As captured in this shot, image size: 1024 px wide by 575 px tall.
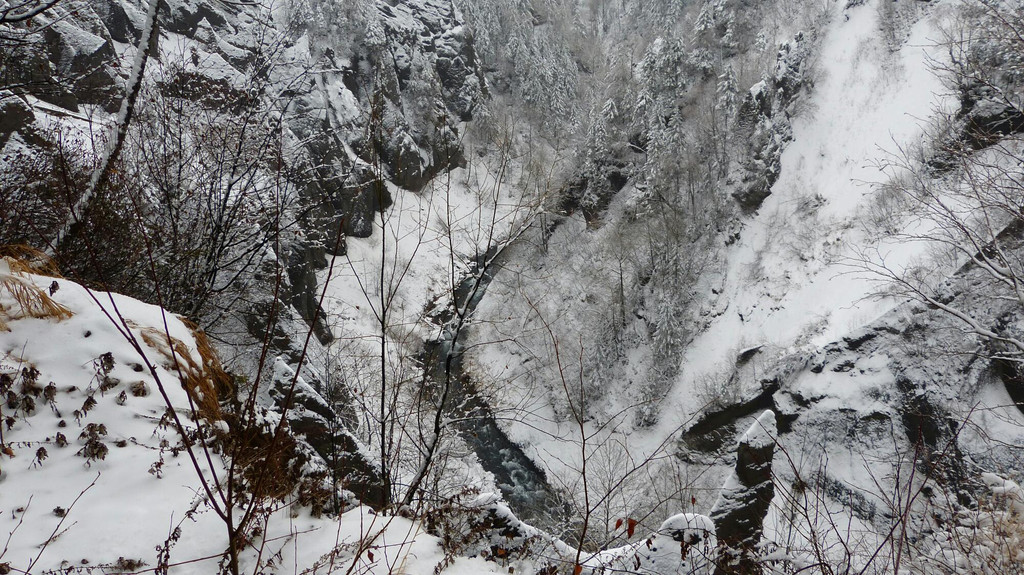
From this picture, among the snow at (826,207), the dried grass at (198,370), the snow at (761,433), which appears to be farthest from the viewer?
the snow at (826,207)

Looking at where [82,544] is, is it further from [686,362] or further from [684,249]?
[684,249]

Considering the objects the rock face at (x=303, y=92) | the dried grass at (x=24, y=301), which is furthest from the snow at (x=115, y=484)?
the rock face at (x=303, y=92)

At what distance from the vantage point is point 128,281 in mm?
5074

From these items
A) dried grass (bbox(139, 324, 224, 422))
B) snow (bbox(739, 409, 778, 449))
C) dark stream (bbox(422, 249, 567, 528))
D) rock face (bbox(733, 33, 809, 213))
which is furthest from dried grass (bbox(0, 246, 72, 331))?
rock face (bbox(733, 33, 809, 213))

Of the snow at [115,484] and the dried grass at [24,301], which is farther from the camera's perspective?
the dried grass at [24,301]

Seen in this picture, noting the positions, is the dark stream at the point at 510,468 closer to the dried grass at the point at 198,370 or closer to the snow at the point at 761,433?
the snow at the point at 761,433

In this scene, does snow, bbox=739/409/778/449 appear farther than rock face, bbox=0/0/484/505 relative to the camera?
Yes

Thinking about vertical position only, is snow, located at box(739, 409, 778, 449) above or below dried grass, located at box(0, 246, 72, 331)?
below

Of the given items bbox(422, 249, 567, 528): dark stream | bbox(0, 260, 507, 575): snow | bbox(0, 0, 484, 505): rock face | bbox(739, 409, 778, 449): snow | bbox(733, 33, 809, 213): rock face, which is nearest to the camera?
bbox(0, 260, 507, 575): snow

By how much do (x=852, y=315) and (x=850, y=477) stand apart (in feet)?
16.2

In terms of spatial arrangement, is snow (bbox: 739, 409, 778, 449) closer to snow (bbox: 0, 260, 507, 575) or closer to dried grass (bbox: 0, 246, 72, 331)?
snow (bbox: 0, 260, 507, 575)

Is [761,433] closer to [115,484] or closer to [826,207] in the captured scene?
[115,484]

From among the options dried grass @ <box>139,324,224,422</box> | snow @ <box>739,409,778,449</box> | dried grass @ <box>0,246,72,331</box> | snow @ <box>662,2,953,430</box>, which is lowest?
snow @ <box>739,409,778,449</box>

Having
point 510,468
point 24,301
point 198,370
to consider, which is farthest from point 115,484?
point 510,468
